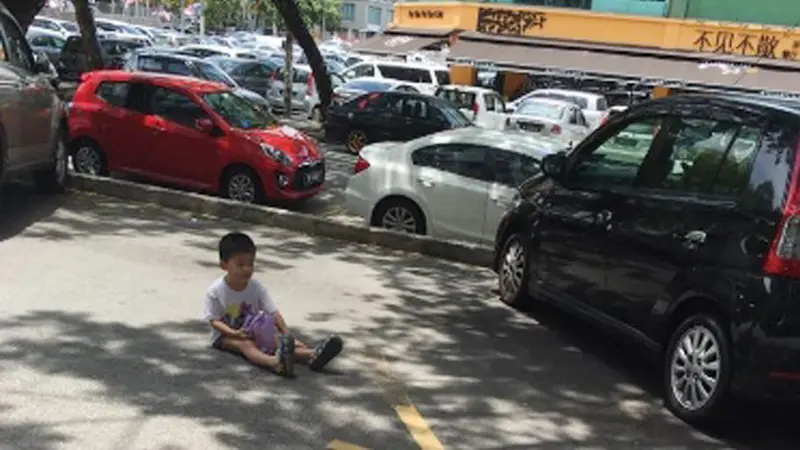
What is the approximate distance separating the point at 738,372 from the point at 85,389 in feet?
11.0

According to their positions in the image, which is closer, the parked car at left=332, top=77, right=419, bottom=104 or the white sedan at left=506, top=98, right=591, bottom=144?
the white sedan at left=506, top=98, right=591, bottom=144

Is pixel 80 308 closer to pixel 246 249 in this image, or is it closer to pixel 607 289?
pixel 246 249

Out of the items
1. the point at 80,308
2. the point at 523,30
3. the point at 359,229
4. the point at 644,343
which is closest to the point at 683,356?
the point at 644,343

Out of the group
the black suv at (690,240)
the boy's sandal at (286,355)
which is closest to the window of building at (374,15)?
the black suv at (690,240)

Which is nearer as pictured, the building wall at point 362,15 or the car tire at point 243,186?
the car tire at point 243,186

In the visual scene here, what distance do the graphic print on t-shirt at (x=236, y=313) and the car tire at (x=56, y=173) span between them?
15.8 ft

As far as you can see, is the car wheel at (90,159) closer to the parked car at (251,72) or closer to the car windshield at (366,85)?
the car windshield at (366,85)

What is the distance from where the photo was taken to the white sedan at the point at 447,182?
9.43m

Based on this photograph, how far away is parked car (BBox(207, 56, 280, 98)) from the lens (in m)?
24.6

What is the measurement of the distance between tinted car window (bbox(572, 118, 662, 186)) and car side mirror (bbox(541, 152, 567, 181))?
89mm

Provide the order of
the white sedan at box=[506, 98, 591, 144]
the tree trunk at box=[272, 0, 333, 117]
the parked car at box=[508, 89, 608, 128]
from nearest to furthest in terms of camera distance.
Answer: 1. the tree trunk at box=[272, 0, 333, 117]
2. the white sedan at box=[506, 98, 591, 144]
3. the parked car at box=[508, 89, 608, 128]

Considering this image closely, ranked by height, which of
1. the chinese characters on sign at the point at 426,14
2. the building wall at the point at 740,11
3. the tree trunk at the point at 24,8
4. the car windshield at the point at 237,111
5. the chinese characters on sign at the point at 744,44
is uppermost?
the building wall at the point at 740,11

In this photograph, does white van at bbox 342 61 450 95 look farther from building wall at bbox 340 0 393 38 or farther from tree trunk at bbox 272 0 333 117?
building wall at bbox 340 0 393 38

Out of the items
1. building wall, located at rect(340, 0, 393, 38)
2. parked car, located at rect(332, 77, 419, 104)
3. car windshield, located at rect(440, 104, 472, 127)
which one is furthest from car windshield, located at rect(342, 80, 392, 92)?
building wall, located at rect(340, 0, 393, 38)
